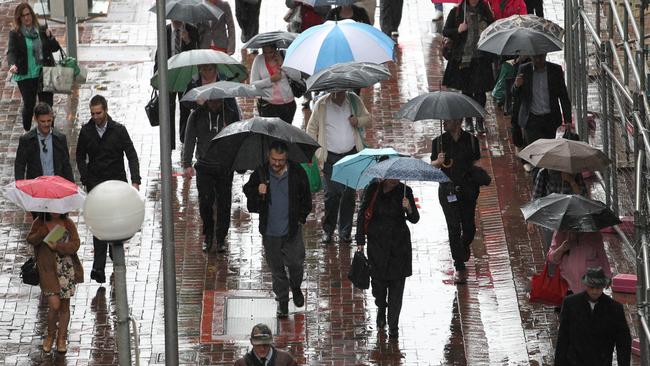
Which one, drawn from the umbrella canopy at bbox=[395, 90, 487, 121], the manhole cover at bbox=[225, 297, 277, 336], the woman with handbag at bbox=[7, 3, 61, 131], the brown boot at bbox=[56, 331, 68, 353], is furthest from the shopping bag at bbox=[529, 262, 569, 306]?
the woman with handbag at bbox=[7, 3, 61, 131]

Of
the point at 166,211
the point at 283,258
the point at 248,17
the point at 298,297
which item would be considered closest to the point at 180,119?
the point at 248,17

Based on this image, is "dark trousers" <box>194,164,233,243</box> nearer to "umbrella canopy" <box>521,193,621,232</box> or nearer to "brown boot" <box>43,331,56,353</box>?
"brown boot" <box>43,331,56,353</box>

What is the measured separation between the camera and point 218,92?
56.7 ft

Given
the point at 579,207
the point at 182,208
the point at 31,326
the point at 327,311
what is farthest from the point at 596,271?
the point at 182,208

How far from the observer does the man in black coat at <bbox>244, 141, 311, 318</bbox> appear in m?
15.7

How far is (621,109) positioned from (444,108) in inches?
63.3

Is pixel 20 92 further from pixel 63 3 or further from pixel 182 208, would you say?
pixel 182 208

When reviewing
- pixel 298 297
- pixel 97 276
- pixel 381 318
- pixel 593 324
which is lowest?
pixel 593 324

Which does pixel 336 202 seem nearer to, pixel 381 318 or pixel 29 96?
pixel 381 318

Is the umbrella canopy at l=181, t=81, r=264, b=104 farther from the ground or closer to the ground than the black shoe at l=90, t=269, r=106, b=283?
farther from the ground

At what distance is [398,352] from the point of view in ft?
51.2

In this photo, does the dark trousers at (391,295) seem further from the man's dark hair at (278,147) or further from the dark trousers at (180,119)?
the dark trousers at (180,119)

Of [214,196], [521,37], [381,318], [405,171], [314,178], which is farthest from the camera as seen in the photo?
[521,37]

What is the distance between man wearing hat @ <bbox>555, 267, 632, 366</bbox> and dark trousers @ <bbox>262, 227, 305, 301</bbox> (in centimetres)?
332
